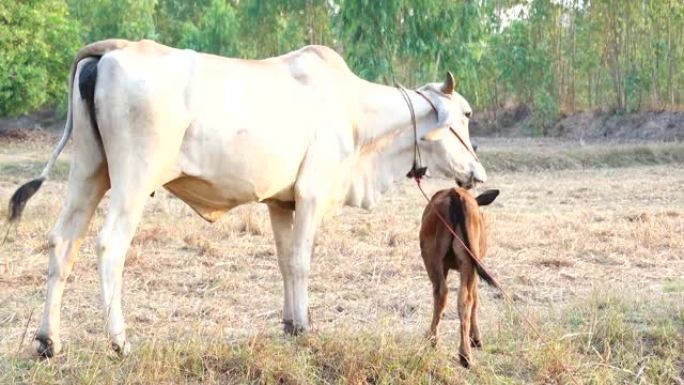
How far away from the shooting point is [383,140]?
236 inches

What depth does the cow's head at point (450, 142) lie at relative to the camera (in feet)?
19.9

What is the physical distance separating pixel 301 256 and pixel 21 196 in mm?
1611

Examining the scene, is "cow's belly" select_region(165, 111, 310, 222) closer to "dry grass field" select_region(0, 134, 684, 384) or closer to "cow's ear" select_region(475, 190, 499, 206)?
"dry grass field" select_region(0, 134, 684, 384)


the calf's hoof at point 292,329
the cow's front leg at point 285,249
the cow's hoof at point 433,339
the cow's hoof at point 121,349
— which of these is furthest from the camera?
the cow's front leg at point 285,249

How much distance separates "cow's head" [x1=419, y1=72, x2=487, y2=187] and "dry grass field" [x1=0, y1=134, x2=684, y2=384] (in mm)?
977

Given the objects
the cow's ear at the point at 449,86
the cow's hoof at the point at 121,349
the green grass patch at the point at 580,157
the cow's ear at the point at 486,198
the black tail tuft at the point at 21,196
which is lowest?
the green grass patch at the point at 580,157

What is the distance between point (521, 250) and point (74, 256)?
493cm

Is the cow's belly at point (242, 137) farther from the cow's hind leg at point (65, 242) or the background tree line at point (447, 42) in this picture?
the background tree line at point (447, 42)

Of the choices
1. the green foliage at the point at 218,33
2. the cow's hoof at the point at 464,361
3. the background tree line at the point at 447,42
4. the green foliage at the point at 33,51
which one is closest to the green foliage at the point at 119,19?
the background tree line at the point at 447,42

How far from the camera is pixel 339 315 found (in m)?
6.09

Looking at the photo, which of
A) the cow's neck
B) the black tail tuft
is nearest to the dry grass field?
the black tail tuft

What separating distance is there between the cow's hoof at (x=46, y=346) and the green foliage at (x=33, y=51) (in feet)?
72.9

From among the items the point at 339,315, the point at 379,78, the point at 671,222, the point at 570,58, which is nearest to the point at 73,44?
the point at 379,78

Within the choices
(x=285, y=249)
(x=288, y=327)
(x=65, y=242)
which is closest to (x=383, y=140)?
(x=285, y=249)
